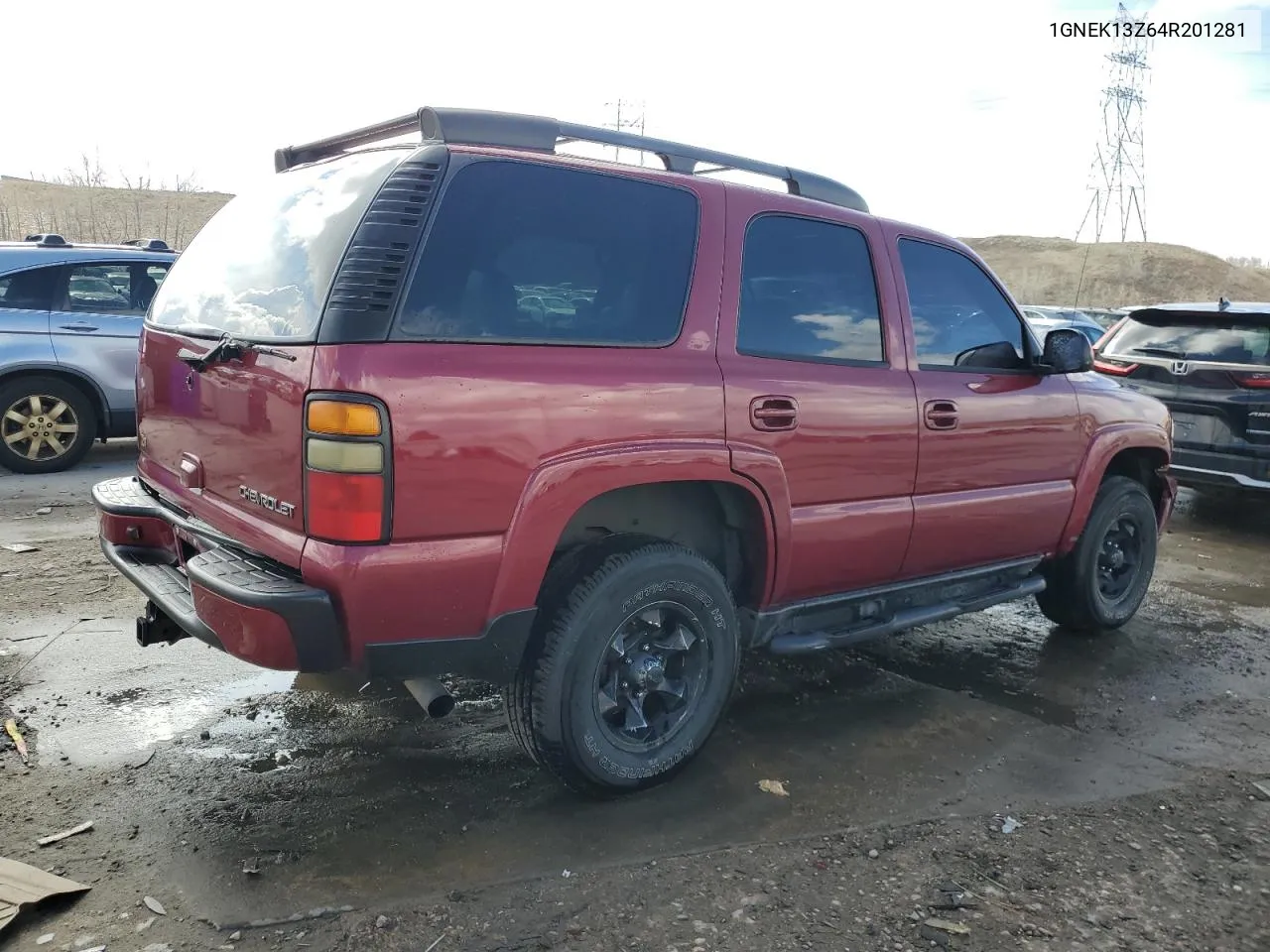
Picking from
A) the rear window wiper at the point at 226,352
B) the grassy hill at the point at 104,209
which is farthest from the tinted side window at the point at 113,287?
the grassy hill at the point at 104,209

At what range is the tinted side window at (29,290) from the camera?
23.9 ft

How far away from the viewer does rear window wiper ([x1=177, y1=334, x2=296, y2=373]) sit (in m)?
2.64

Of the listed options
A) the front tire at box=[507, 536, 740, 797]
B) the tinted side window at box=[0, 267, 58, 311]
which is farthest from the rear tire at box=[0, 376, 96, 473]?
the front tire at box=[507, 536, 740, 797]

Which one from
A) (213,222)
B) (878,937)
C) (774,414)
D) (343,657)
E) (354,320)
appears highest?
(213,222)

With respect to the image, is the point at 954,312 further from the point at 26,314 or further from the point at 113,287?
the point at 26,314

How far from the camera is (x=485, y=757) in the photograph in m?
3.38

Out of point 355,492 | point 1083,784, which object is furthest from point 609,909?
point 1083,784

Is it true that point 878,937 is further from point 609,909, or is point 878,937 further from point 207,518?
point 207,518

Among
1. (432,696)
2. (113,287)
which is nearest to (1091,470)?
(432,696)

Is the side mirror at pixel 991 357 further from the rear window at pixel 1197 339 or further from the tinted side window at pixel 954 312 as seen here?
the rear window at pixel 1197 339

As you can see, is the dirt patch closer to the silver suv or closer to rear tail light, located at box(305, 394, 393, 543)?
rear tail light, located at box(305, 394, 393, 543)

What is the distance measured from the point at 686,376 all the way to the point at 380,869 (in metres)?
1.67

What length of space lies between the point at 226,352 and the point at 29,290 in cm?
583

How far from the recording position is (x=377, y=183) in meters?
2.71
